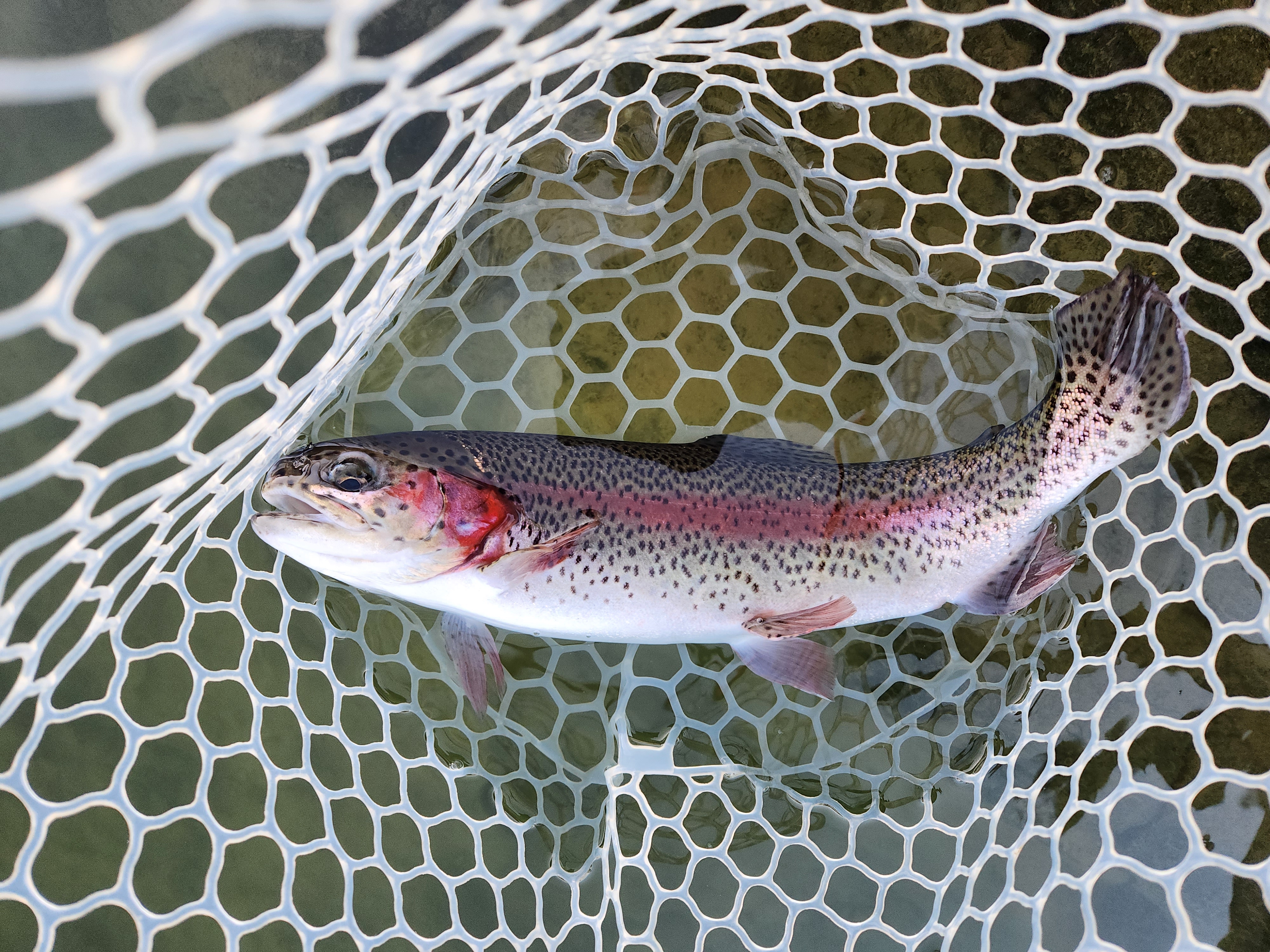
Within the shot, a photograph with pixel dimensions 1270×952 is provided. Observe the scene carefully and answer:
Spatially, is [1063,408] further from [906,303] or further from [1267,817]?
[1267,817]

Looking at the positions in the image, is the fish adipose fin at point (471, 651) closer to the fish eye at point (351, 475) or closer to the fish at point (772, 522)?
the fish at point (772, 522)

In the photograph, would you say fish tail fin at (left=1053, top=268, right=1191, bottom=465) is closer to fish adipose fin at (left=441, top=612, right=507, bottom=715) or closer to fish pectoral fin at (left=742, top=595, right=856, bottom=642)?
fish pectoral fin at (left=742, top=595, right=856, bottom=642)

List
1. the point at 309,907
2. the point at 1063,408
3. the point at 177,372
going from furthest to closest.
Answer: the point at 309,907 < the point at 1063,408 < the point at 177,372

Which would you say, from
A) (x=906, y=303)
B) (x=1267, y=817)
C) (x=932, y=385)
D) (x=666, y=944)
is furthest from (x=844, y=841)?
(x=906, y=303)

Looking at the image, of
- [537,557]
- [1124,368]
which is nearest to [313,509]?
[537,557]

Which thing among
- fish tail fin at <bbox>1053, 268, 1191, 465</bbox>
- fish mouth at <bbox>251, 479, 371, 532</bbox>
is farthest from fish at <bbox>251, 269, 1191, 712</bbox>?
fish mouth at <bbox>251, 479, 371, 532</bbox>
